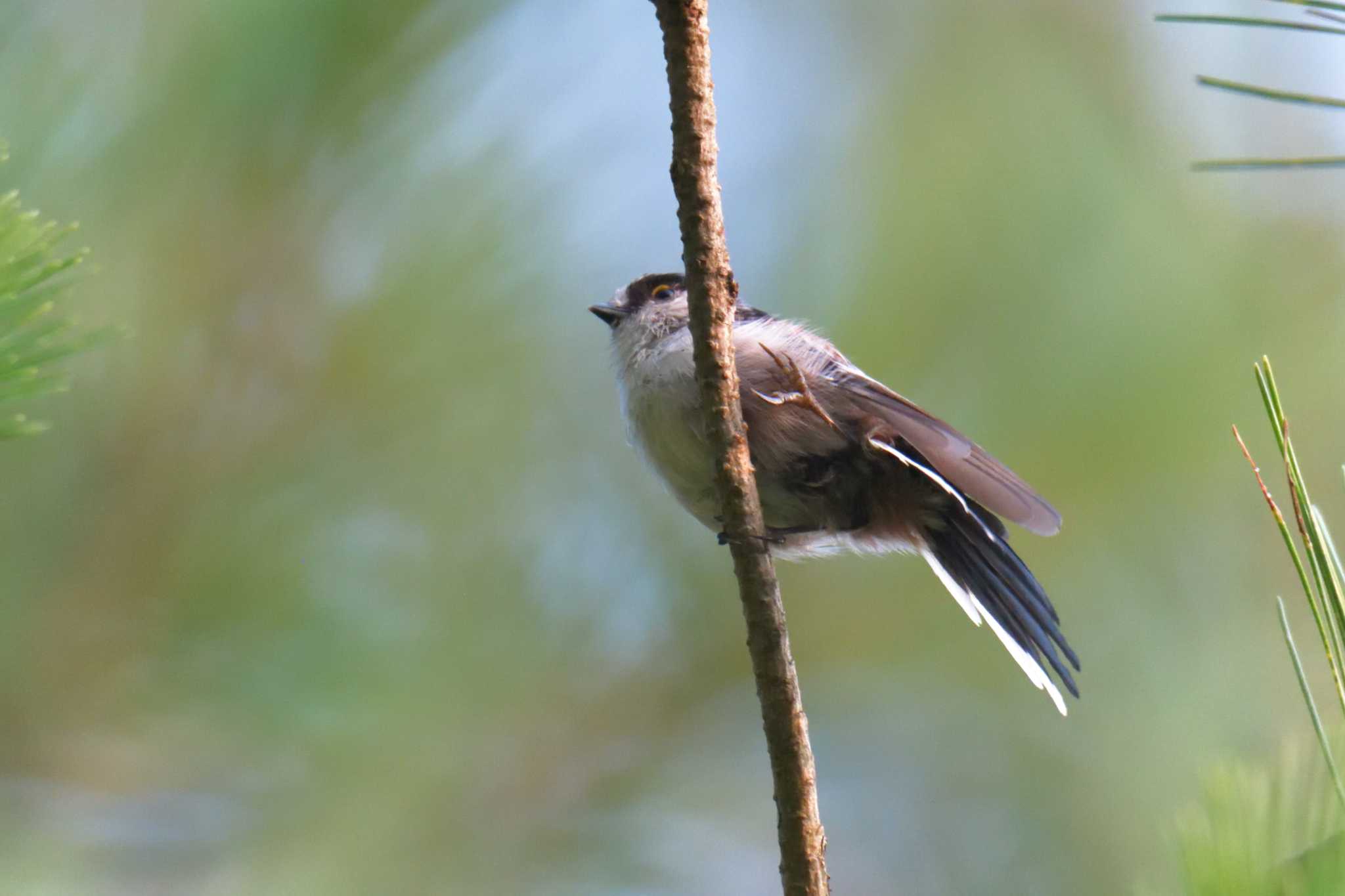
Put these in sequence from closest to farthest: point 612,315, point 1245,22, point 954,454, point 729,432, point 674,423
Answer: point 1245,22, point 729,432, point 954,454, point 674,423, point 612,315

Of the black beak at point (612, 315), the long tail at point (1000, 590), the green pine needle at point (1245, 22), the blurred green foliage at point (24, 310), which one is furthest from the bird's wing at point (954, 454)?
the blurred green foliage at point (24, 310)

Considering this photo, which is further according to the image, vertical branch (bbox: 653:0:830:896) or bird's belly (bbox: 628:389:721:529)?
bird's belly (bbox: 628:389:721:529)

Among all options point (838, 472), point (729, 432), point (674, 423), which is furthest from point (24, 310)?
point (838, 472)

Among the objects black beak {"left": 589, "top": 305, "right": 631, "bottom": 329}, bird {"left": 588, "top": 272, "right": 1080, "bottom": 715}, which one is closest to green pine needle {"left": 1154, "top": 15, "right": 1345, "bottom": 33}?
bird {"left": 588, "top": 272, "right": 1080, "bottom": 715}

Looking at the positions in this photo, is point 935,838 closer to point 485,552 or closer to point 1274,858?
point 485,552

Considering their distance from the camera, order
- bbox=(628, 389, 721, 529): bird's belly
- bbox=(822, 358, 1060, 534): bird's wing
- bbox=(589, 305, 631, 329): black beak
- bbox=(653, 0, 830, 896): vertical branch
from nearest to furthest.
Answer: bbox=(653, 0, 830, 896): vertical branch
bbox=(822, 358, 1060, 534): bird's wing
bbox=(628, 389, 721, 529): bird's belly
bbox=(589, 305, 631, 329): black beak

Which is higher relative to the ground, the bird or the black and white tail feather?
the bird

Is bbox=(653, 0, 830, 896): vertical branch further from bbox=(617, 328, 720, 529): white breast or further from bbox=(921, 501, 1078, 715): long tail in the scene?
bbox=(921, 501, 1078, 715): long tail

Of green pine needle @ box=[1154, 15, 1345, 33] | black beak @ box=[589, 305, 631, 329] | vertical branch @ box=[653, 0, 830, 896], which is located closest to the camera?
green pine needle @ box=[1154, 15, 1345, 33]

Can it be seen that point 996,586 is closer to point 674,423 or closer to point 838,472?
point 838,472
